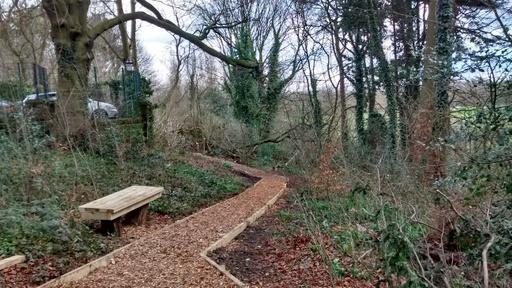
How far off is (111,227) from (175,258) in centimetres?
112

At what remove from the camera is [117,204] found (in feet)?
17.0

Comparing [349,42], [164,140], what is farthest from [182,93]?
[349,42]

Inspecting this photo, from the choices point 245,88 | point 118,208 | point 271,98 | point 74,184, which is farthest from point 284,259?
point 245,88

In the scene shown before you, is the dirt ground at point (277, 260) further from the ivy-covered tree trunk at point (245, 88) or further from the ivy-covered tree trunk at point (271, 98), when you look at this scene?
the ivy-covered tree trunk at point (245, 88)

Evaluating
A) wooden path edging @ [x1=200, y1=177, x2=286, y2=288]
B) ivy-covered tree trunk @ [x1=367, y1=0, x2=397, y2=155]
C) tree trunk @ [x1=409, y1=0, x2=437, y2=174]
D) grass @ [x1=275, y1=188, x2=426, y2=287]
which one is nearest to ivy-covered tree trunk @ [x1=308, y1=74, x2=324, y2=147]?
ivy-covered tree trunk @ [x1=367, y1=0, x2=397, y2=155]

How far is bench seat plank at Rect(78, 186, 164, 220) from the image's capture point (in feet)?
16.2

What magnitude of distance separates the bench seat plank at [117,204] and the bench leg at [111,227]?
0.19 m

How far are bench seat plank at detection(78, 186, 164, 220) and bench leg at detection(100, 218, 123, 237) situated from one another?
0.62 ft

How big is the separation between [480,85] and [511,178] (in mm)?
3079

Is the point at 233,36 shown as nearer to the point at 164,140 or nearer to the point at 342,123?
the point at 164,140

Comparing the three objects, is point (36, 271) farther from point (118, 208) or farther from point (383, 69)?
point (383, 69)

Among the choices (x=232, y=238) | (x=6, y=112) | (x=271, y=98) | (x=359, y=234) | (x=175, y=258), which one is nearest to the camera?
(x=359, y=234)

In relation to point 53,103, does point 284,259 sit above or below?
below

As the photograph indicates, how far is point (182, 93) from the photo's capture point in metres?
17.8
